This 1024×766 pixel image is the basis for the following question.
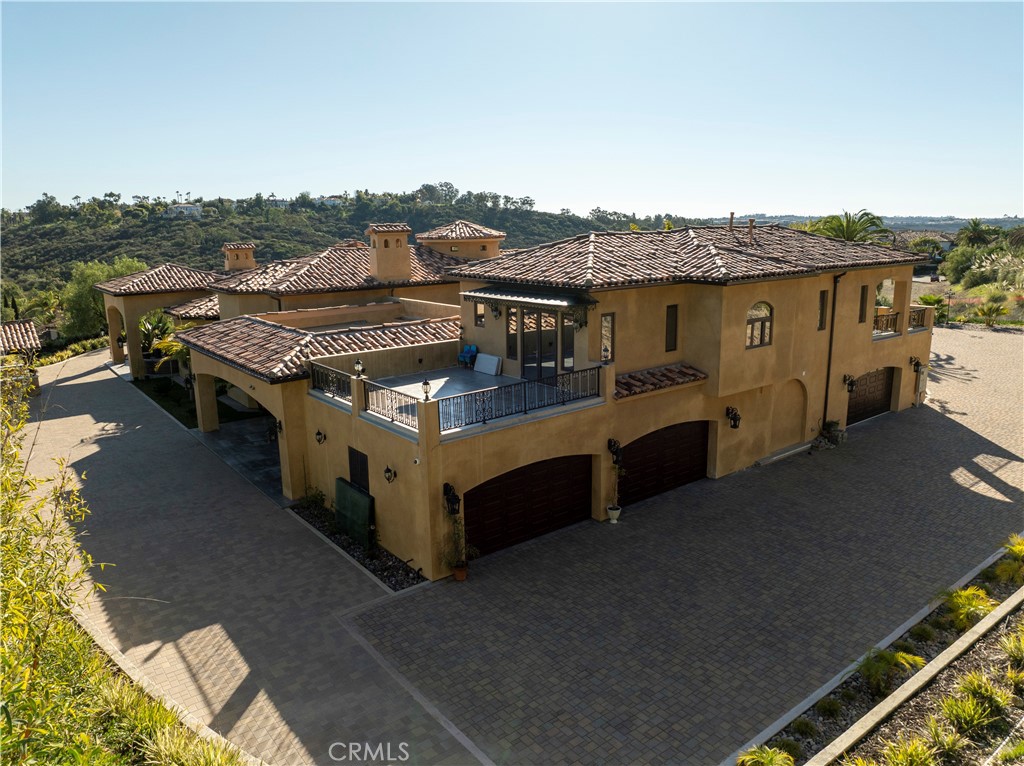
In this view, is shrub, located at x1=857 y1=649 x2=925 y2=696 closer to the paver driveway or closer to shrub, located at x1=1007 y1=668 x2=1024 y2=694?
the paver driveway

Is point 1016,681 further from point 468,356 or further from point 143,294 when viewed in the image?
point 143,294

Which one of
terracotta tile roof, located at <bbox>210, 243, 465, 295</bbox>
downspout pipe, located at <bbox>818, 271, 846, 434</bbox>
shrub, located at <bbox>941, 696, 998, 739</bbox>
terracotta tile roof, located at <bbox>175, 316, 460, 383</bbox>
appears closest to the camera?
shrub, located at <bbox>941, 696, 998, 739</bbox>

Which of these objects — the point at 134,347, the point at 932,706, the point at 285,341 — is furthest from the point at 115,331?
the point at 932,706

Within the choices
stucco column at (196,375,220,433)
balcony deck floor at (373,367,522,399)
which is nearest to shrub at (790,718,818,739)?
balcony deck floor at (373,367,522,399)

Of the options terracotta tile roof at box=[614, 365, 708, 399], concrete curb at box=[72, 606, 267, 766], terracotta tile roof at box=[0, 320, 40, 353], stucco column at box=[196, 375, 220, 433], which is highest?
terracotta tile roof at box=[614, 365, 708, 399]

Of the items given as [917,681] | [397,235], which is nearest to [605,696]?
[917,681]
